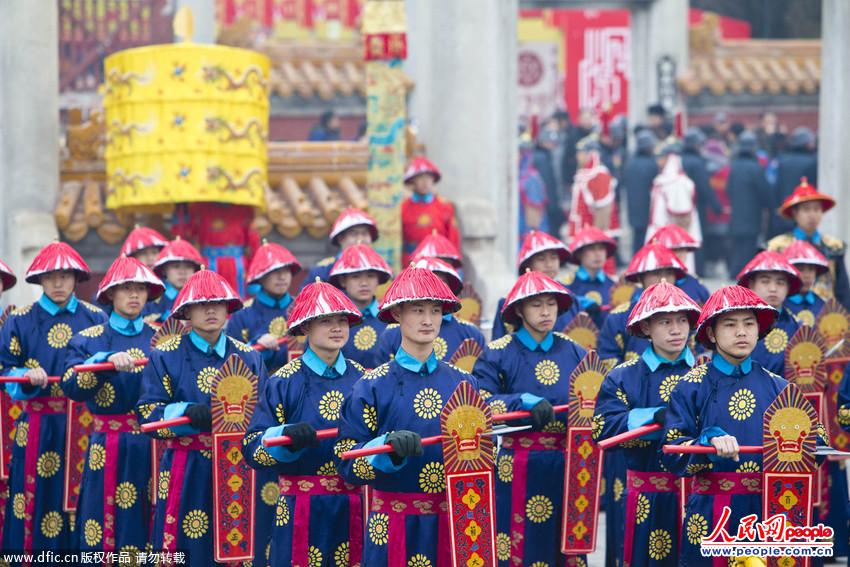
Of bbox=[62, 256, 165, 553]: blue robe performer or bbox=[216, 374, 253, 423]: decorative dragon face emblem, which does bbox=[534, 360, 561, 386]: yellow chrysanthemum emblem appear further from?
bbox=[62, 256, 165, 553]: blue robe performer

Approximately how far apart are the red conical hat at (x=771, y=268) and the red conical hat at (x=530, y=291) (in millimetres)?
1507

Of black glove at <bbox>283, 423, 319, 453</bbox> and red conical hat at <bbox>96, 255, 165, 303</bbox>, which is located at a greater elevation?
red conical hat at <bbox>96, 255, 165, 303</bbox>

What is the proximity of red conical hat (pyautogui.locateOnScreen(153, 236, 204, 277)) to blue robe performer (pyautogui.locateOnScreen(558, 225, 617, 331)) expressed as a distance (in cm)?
268

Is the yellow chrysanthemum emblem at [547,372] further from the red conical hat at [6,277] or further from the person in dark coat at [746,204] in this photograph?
the person in dark coat at [746,204]

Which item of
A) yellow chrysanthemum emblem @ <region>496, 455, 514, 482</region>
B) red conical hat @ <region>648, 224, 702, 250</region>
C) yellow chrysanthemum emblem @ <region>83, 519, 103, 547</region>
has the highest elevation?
red conical hat @ <region>648, 224, 702, 250</region>

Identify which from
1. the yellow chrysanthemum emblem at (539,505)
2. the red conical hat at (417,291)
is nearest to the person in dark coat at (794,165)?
the yellow chrysanthemum emblem at (539,505)

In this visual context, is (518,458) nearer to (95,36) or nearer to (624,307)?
(624,307)

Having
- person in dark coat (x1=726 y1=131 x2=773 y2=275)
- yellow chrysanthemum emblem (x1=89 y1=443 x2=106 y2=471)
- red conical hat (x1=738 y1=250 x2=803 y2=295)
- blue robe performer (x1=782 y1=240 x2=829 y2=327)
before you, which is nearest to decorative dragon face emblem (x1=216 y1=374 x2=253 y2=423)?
yellow chrysanthemum emblem (x1=89 y1=443 x2=106 y2=471)

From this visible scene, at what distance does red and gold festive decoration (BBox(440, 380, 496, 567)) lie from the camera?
292 inches

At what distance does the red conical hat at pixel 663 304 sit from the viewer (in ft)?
27.6

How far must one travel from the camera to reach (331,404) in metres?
8.26

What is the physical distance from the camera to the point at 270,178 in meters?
16.2

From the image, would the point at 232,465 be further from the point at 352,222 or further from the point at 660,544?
the point at 352,222

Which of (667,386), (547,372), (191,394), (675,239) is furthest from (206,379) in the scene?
(675,239)
